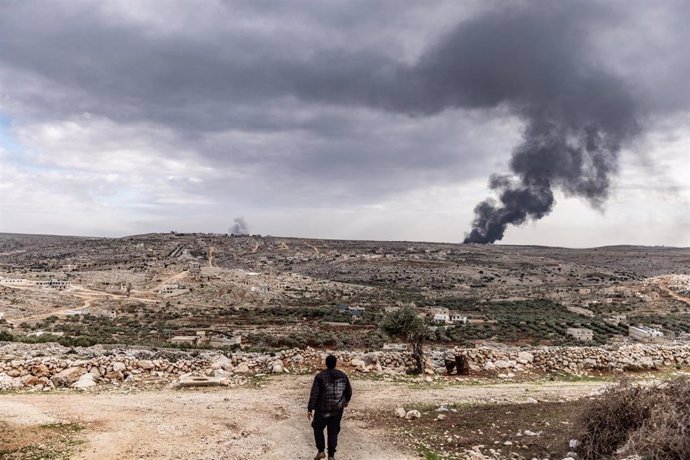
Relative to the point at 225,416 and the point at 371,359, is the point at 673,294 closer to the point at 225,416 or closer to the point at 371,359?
the point at 371,359

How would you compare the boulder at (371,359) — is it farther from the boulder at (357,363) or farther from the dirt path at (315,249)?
the dirt path at (315,249)

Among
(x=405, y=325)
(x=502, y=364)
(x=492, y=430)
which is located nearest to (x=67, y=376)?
(x=492, y=430)

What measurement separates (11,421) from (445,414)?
9050 millimetres

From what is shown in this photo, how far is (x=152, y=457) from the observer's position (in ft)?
26.7

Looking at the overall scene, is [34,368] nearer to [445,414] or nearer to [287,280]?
[445,414]

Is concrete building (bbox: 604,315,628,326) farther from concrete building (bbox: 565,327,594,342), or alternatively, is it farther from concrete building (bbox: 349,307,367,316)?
concrete building (bbox: 349,307,367,316)

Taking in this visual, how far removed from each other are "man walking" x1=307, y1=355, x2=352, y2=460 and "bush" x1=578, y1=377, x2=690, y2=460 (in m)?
4.17

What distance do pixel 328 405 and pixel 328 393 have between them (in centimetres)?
19

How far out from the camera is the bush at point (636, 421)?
6.78 meters

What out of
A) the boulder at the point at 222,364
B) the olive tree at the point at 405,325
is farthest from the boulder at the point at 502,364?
the boulder at the point at 222,364

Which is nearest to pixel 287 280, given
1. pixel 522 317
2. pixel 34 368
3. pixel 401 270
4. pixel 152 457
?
pixel 401 270

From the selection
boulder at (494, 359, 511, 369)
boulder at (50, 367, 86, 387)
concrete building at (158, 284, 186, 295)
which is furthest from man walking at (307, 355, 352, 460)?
concrete building at (158, 284, 186, 295)

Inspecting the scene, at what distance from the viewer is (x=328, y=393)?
8125mm

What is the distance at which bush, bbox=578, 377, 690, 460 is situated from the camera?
6777 millimetres
